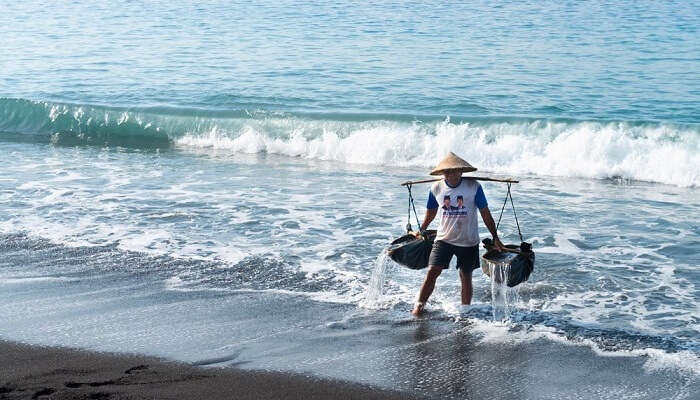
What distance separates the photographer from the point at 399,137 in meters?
17.4

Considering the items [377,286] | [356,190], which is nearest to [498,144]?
[356,190]

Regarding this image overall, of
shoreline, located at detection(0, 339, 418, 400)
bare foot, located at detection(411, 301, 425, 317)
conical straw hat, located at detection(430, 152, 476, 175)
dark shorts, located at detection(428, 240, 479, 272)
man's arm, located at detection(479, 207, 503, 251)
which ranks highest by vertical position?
conical straw hat, located at detection(430, 152, 476, 175)

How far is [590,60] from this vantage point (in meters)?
23.7

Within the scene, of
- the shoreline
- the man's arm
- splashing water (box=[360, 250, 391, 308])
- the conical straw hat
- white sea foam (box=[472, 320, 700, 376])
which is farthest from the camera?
splashing water (box=[360, 250, 391, 308])

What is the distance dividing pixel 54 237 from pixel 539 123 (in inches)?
404

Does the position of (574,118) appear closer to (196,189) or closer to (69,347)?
(196,189)

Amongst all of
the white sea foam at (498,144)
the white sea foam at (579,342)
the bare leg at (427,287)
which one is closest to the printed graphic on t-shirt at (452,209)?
the bare leg at (427,287)

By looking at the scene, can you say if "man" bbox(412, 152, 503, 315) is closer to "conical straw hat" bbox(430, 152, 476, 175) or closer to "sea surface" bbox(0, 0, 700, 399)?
"conical straw hat" bbox(430, 152, 476, 175)

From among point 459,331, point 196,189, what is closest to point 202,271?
point 459,331

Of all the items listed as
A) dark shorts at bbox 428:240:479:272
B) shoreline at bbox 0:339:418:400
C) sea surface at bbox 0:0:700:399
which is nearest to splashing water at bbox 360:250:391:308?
sea surface at bbox 0:0:700:399

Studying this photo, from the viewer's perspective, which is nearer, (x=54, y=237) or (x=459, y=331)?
(x=459, y=331)

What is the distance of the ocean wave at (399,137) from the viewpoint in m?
15.4

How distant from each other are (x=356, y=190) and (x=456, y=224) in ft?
19.3

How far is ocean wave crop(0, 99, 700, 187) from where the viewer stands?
15422 millimetres
